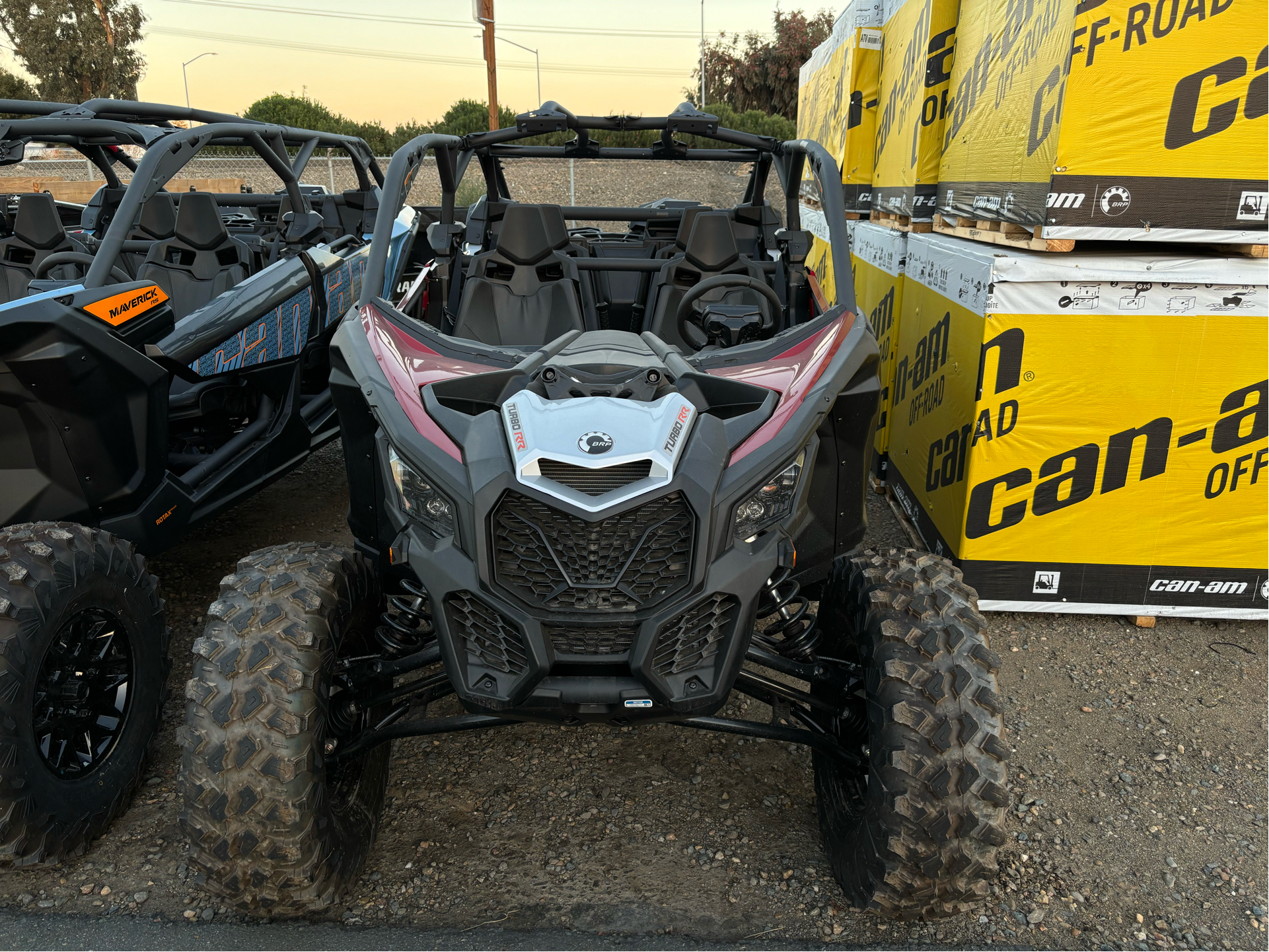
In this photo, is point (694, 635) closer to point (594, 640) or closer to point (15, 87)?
point (594, 640)

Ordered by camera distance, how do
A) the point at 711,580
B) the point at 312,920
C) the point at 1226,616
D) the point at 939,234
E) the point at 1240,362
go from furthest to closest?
1. the point at 939,234
2. the point at 1226,616
3. the point at 1240,362
4. the point at 312,920
5. the point at 711,580

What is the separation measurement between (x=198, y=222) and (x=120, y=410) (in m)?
2.17

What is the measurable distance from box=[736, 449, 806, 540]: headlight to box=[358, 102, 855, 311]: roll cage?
2.62 feet

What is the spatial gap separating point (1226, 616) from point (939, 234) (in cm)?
244

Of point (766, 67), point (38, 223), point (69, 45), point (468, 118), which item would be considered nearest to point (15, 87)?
point (69, 45)

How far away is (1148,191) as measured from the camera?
3576mm

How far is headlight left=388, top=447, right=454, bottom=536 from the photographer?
229 cm

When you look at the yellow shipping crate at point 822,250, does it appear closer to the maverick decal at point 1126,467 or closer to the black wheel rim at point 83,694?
the maverick decal at point 1126,467

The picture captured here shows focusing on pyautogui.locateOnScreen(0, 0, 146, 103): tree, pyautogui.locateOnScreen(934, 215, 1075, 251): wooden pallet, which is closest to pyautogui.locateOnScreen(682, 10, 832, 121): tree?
pyautogui.locateOnScreen(0, 0, 146, 103): tree

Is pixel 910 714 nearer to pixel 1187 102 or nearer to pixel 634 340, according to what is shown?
pixel 634 340

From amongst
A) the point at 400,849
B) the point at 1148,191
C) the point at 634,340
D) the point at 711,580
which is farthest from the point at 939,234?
the point at 400,849

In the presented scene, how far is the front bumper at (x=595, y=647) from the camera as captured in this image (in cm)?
210

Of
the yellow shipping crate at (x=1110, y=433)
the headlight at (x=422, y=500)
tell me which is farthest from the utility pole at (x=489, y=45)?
the headlight at (x=422, y=500)

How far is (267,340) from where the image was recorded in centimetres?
456
